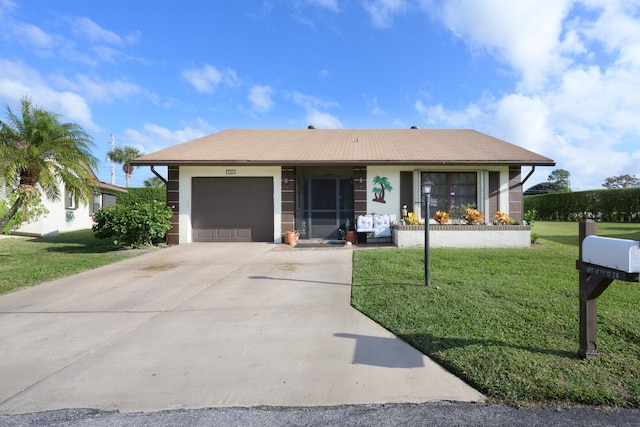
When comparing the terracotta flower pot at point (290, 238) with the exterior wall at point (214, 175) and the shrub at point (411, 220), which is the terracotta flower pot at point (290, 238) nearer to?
the exterior wall at point (214, 175)

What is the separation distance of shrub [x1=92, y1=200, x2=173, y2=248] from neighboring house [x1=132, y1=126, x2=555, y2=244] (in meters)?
1.24

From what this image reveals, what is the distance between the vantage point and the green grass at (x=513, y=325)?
9.04 feet

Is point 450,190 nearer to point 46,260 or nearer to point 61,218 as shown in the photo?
point 46,260

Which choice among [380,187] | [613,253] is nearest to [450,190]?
[380,187]

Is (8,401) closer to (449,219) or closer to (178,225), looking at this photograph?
(178,225)

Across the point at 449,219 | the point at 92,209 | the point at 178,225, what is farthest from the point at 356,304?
the point at 92,209

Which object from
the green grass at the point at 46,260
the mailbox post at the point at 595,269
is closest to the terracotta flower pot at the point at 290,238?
the green grass at the point at 46,260

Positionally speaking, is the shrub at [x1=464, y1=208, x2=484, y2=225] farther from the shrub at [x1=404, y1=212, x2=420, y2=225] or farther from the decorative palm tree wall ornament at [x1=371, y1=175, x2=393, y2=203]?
the decorative palm tree wall ornament at [x1=371, y1=175, x2=393, y2=203]

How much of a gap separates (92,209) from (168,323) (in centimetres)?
2043

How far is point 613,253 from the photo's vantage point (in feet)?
8.91

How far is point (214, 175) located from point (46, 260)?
540 centimetres

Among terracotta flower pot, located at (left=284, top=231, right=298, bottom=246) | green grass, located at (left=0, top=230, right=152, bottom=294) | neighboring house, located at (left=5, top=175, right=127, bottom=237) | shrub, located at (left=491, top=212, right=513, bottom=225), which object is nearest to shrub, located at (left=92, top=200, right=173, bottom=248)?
green grass, located at (left=0, top=230, right=152, bottom=294)

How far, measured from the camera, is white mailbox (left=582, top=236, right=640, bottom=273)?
A: 2551 mm

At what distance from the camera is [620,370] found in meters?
Result: 2.96
